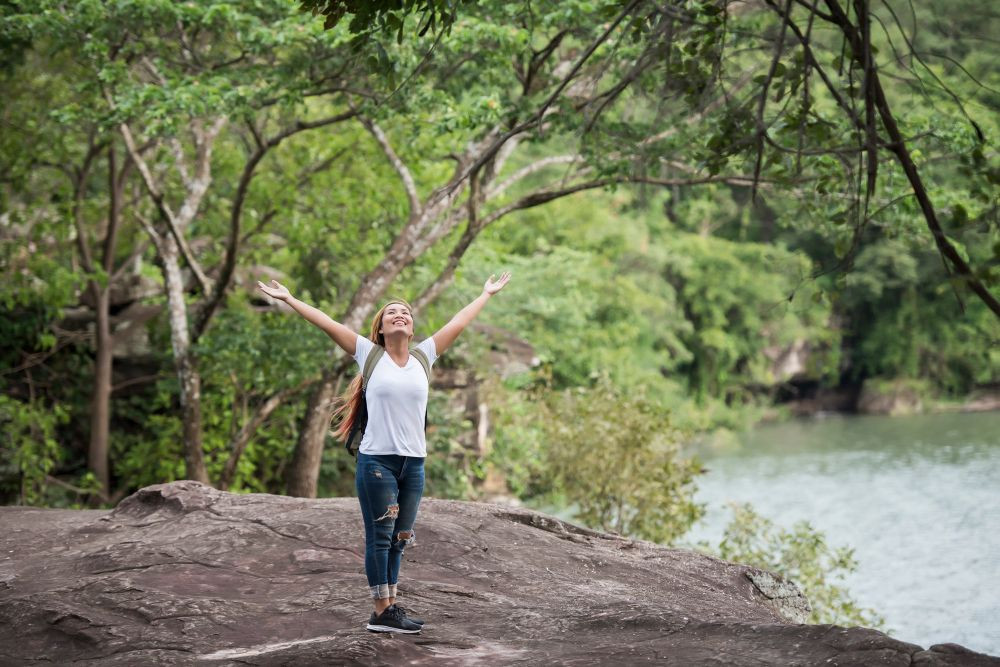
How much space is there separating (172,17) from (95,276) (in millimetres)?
4666

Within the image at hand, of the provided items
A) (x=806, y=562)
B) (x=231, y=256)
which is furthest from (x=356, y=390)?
(x=806, y=562)

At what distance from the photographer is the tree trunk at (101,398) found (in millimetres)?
13312

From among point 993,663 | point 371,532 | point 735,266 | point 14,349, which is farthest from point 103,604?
point 735,266

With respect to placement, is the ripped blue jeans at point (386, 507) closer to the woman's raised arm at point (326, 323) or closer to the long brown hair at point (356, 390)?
the long brown hair at point (356, 390)

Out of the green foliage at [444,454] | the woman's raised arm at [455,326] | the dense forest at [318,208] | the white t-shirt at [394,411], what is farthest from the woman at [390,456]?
the green foliage at [444,454]

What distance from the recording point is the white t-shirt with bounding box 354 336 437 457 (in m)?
5.01

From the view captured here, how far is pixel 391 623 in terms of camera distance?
5.07m

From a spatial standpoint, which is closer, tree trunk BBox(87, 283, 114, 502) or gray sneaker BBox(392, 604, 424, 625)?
gray sneaker BBox(392, 604, 424, 625)

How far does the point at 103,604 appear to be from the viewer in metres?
5.68

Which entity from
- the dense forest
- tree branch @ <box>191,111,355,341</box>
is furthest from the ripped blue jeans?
tree branch @ <box>191,111,355,341</box>

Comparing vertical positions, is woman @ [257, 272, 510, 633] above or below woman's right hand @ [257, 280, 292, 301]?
below

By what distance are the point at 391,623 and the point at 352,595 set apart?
0.83 meters

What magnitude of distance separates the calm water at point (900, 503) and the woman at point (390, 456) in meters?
9.58

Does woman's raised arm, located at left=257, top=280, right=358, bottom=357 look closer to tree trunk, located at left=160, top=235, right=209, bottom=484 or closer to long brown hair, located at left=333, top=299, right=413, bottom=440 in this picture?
long brown hair, located at left=333, top=299, right=413, bottom=440
